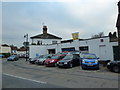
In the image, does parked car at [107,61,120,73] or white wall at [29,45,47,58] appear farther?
white wall at [29,45,47,58]

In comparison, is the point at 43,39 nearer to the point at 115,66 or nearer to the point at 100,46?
the point at 100,46

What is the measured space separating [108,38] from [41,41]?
84.8 feet

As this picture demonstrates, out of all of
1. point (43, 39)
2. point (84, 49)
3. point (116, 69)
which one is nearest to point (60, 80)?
point (116, 69)

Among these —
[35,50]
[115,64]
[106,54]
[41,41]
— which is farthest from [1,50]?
[115,64]

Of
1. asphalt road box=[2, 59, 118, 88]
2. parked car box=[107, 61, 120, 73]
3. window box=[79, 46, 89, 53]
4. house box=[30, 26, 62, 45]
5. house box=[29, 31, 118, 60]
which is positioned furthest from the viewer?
house box=[30, 26, 62, 45]

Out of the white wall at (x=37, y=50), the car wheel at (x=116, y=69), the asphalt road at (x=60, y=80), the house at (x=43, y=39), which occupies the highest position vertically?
the house at (x=43, y=39)

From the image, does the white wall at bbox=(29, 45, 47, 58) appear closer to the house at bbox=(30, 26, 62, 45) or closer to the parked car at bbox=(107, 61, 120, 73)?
the house at bbox=(30, 26, 62, 45)

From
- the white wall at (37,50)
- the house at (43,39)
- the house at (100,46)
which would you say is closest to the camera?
the house at (100,46)

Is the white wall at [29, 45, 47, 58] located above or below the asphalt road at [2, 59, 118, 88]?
above

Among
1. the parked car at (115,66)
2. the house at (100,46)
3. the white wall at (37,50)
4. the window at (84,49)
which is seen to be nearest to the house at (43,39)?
the white wall at (37,50)

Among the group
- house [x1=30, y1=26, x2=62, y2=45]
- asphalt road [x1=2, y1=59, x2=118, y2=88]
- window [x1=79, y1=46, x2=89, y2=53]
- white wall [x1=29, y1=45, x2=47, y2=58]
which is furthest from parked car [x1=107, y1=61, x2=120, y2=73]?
house [x1=30, y1=26, x2=62, y2=45]

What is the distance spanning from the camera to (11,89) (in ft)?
17.3

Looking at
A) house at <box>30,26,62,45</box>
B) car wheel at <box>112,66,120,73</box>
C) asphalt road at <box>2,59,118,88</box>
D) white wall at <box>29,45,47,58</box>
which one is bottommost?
asphalt road at <box>2,59,118,88</box>

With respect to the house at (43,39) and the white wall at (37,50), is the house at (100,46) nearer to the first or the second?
the white wall at (37,50)
